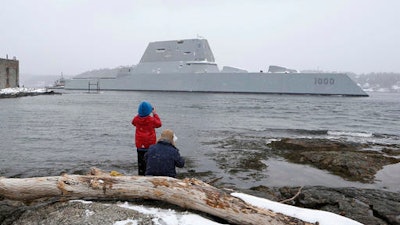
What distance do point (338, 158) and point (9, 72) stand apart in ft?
130

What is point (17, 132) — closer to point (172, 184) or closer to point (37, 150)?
point (37, 150)

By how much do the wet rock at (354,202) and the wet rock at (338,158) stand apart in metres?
1.97

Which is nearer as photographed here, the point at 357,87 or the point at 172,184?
the point at 172,184

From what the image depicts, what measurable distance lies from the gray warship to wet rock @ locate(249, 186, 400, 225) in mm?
41790

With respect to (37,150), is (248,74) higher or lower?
higher

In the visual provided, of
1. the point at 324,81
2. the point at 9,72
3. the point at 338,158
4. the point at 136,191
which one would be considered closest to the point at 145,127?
the point at 136,191

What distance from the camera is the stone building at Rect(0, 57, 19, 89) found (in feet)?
122

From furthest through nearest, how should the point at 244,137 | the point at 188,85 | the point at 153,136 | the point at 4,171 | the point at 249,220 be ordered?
the point at 188,85
the point at 244,137
the point at 4,171
the point at 153,136
the point at 249,220

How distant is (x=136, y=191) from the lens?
3.88m

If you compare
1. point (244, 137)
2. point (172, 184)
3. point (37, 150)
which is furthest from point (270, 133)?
point (172, 184)

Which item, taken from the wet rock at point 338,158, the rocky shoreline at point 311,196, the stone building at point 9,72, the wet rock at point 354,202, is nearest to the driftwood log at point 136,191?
the rocky shoreline at point 311,196

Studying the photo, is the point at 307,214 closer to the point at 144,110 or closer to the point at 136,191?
the point at 136,191

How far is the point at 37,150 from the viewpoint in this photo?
9.25m

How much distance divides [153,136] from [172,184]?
4.86 ft
